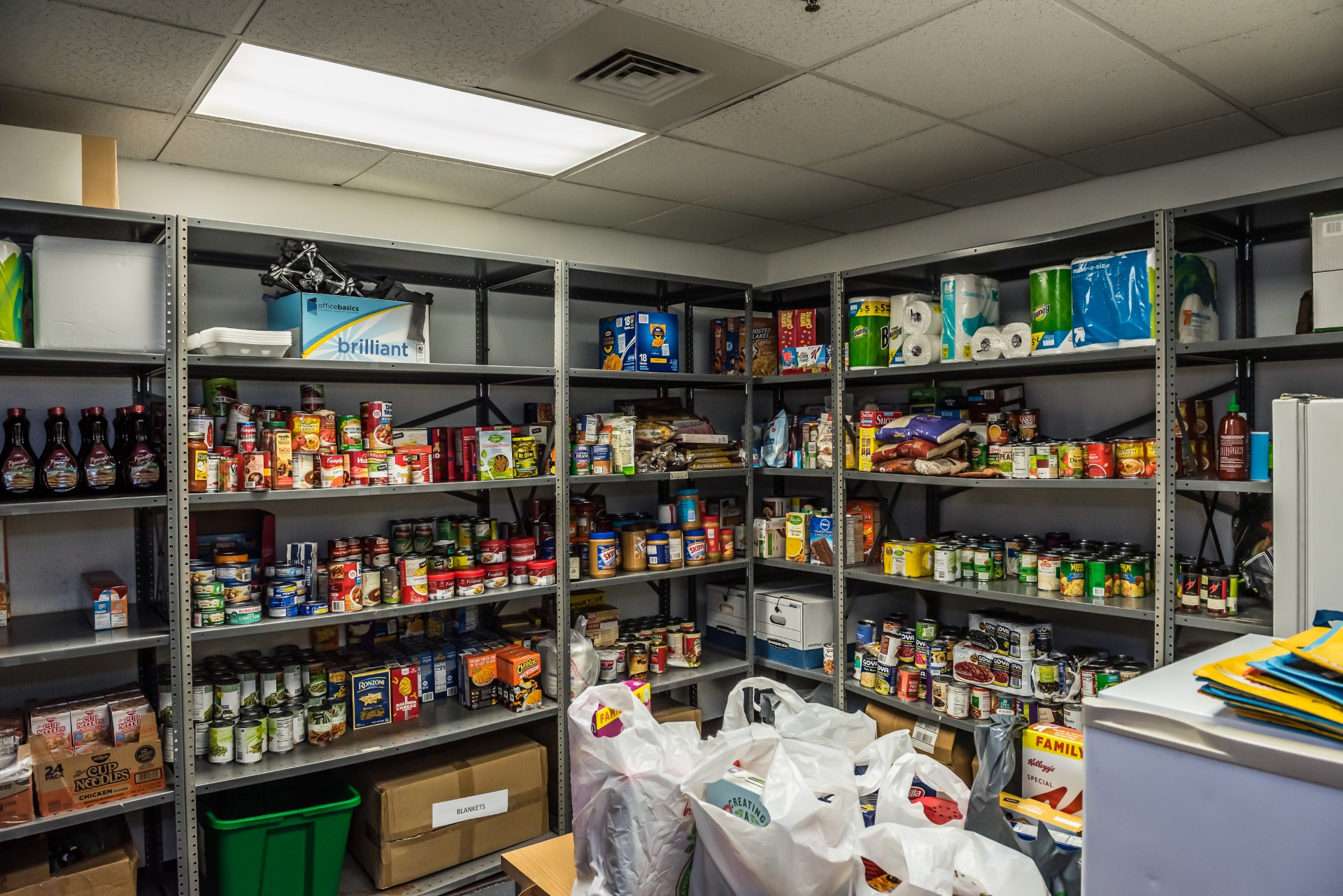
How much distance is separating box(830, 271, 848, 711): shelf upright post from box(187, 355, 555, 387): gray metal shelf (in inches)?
49.5

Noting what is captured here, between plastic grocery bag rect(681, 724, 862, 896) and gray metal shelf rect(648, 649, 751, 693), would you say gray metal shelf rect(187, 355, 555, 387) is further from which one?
plastic grocery bag rect(681, 724, 862, 896)

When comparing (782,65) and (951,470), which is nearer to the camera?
(782,65)

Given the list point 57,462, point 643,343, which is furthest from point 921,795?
point 57,462

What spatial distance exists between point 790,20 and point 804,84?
0.42 metres

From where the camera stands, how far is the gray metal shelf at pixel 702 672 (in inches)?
150

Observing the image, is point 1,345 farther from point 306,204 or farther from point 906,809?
point 906,809

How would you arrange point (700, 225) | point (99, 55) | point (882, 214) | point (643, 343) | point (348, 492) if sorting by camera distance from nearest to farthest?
1. point (99, 55)
2. point (348, 492)
3. point (643, 343)
4. point (882, 214)
5. point (700, 225)

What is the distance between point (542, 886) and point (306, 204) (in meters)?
2.75

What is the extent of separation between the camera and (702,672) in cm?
395

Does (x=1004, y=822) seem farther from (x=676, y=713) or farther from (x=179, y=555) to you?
(x=179, y=555)

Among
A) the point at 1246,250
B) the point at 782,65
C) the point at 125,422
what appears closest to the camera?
the point at 782,65

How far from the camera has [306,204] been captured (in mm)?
3414

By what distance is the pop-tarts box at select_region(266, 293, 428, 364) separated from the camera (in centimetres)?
292

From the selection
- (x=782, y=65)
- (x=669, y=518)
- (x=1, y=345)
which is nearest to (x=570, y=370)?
(x=669, y=518)
